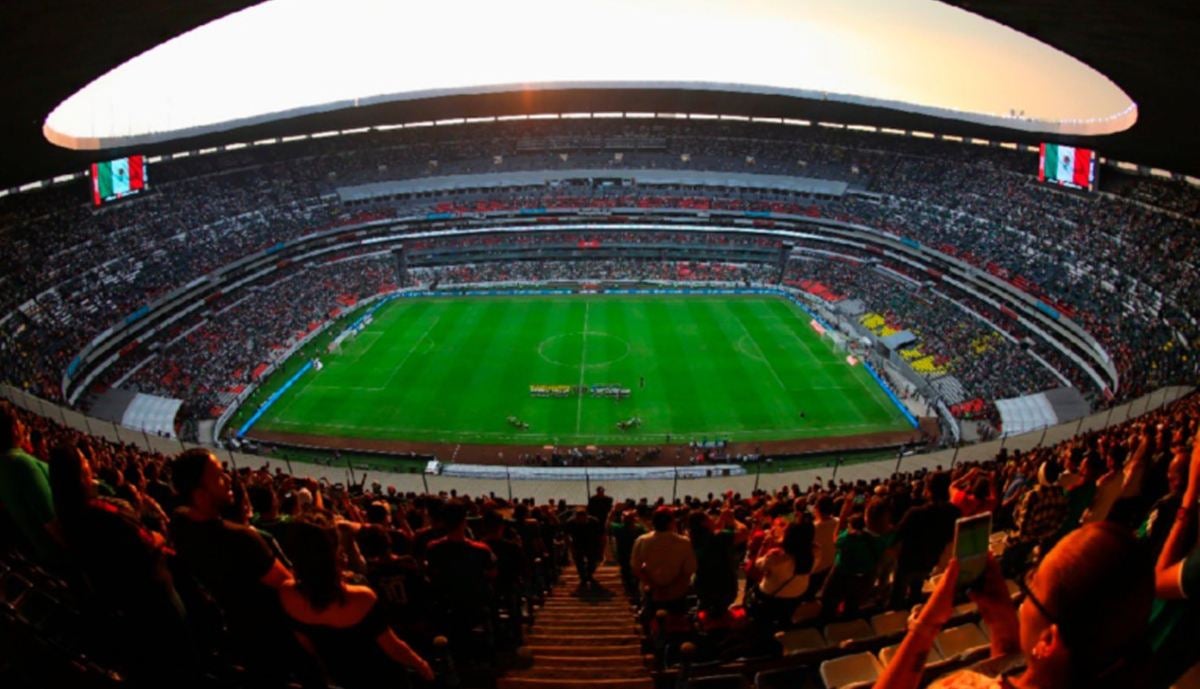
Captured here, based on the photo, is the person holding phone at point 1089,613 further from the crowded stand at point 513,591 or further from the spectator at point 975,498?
the spectator at point 975,498

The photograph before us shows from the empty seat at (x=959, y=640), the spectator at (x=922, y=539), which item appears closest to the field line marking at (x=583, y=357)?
the spectator at (x=922, y=539)

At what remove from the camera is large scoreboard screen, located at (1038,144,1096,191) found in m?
44.3

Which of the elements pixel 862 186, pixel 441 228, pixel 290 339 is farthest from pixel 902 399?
pixel 441 228

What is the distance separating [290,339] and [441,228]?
2097 centimetres

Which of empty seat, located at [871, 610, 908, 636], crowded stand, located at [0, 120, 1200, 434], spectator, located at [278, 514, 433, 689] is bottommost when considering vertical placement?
crowded stand, located at [0, 120, 1200, 434]

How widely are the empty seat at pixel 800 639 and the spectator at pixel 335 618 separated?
3372 millimetres

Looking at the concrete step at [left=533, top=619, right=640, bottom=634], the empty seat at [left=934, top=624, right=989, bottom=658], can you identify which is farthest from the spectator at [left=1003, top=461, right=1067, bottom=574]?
the concrete step at [left=533, top=619, right=640, bottom=634]

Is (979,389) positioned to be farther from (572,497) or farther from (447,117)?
(447,117)

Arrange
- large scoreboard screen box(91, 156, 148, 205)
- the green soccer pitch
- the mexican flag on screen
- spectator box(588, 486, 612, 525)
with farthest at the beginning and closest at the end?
large scoreboard screen box(91, 156, 148, 205) < the mexican flag on screen < the green soccer pitch < spectator box(588, 486, 612, 525)

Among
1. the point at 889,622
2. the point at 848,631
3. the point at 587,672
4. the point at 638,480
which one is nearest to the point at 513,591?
the point at 587,672

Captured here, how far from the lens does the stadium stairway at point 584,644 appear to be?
652 centimetres

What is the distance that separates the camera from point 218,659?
5.27 m

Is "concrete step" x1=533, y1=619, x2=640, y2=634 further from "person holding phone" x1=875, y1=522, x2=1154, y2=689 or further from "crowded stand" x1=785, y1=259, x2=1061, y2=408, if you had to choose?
"crowded stand" x1=785, y1=259, x2=1061, y2=408

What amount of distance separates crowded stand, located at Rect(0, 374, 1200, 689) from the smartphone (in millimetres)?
64
